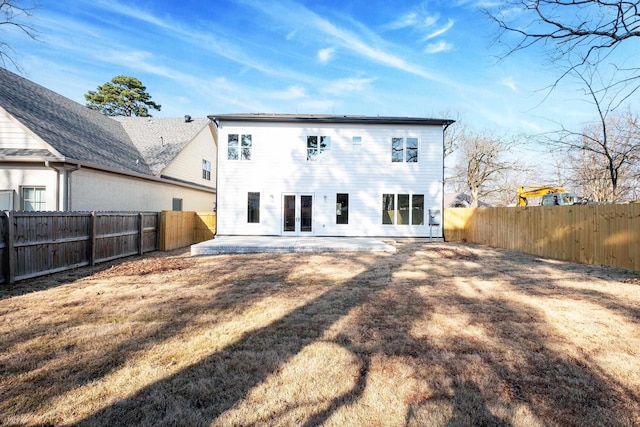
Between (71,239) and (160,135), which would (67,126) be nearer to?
(160,135)

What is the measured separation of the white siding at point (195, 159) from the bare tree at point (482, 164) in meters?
21.4

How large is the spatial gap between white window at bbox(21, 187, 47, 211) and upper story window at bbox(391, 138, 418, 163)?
549 inches

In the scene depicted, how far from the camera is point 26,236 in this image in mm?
6305

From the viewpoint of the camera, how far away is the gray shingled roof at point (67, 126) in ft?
33.6

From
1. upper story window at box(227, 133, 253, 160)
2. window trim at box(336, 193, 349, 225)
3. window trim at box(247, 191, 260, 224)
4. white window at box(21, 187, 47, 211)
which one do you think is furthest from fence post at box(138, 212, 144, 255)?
window trim at box(336, 193, 349, 225)

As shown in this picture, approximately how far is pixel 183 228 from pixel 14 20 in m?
8.51

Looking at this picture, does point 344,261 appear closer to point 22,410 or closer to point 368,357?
point 368,357

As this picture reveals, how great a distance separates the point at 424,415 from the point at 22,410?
9.37 feet

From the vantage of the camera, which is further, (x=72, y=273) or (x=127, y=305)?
(x=72, y=273)

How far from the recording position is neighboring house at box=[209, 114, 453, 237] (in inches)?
587

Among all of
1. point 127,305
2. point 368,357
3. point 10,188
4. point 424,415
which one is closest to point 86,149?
point 10,188

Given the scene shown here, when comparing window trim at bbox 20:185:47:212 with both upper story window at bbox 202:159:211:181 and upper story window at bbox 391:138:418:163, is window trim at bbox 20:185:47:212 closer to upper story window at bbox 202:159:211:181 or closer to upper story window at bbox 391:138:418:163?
upper story window at bbox 202:159:211:181

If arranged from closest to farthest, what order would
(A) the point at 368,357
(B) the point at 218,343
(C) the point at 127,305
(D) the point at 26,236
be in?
(A) the point at 368,357, (B) the point at 218,343, (C) the point at 127,305, (D) the point at 26,236

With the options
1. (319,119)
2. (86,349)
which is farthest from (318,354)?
(319,119)
